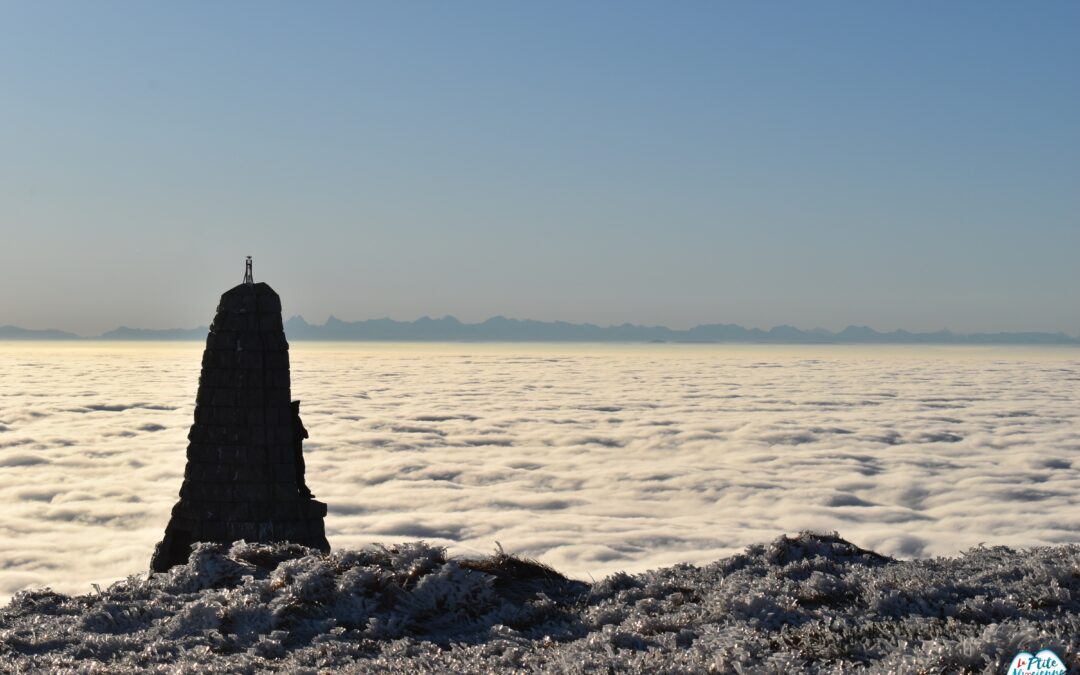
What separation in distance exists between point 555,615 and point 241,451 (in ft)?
36.5

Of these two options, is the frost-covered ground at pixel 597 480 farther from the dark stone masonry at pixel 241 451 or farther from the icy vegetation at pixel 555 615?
the icy vegetation at pixel 555 615

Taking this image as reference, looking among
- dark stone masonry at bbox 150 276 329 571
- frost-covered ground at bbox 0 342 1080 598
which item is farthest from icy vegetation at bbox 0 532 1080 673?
frost-covered ground at bbox 0 342 1080 598

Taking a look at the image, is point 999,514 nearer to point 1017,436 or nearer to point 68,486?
point 1017,436

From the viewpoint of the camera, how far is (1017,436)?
12562 centimetres

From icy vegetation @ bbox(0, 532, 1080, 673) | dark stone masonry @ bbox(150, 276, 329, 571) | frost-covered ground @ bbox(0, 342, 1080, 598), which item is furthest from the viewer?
frost-covered ground @ bbox(0, 342, 1080, 598)

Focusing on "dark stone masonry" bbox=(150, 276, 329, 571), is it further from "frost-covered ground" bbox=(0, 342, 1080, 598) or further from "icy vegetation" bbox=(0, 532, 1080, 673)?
"frost-covered ground" bbox=(0, 342, 1080, 598)

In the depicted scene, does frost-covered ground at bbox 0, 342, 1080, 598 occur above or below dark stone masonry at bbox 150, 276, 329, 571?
below

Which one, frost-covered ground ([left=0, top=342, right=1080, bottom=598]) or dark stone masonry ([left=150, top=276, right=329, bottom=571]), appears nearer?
dark stone masonry ([left=150, top=276, right=329, bottom=571])

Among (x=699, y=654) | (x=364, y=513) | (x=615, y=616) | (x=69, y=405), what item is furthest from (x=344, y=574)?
(x=69, y=405)

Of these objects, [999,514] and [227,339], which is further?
[999,514]

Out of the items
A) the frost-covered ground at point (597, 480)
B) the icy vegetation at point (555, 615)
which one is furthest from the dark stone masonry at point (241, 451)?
the frost-covered ground at point (597, 480)

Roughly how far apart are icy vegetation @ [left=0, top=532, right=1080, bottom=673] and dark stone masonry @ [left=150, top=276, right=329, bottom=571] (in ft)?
26.1

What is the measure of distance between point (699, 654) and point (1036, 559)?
3469 millimetres

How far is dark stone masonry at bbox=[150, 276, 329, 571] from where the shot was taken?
1791 centimetres
